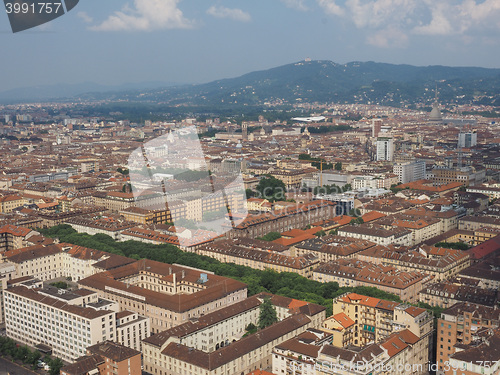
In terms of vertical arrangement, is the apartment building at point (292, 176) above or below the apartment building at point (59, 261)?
below

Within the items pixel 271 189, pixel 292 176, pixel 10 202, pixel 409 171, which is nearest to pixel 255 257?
pixel 271 189

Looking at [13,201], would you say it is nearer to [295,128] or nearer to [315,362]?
[315,362]

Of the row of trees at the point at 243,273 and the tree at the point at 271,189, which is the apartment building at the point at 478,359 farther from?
the tree at the point at 271,189

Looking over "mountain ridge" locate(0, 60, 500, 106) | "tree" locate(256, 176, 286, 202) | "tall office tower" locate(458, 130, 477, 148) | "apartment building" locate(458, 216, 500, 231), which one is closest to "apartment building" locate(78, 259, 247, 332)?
"apartment building" locate(458, 216, 500, 231)

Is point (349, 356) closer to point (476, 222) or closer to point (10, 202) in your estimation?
point (476, 222)

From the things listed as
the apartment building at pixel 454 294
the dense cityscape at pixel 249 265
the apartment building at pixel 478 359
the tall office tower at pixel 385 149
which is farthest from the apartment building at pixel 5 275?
the tall office tower at pixel 385 149

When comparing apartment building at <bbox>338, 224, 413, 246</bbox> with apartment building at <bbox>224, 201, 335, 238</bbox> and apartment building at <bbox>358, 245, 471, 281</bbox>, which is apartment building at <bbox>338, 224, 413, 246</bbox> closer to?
apartment building at <bbox>358, 245, 471, 281</bbox>
